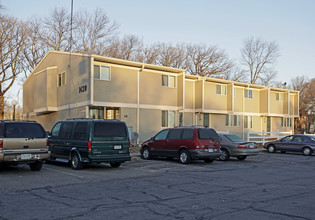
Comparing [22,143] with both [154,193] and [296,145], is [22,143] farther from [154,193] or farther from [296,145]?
[296,145]

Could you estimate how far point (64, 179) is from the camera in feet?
38.5

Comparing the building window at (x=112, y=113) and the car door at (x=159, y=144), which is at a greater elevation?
the building window at (x=112, y=113)

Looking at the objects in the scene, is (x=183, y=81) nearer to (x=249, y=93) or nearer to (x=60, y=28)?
(x=249, y=93)

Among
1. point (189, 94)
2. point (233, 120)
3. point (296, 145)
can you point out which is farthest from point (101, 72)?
point (233, 120)

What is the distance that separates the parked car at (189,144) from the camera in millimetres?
16281

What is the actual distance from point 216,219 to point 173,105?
22599mm

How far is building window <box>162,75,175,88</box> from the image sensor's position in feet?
95.1

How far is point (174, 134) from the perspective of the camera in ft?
57.2

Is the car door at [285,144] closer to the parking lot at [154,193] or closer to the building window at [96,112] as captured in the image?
the parking lot at [154,193]

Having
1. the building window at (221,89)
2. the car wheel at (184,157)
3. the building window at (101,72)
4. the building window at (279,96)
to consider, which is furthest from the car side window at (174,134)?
the building window at (279,96)

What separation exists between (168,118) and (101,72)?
6.97m

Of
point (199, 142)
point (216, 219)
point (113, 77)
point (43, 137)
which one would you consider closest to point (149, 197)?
point (216, 219)

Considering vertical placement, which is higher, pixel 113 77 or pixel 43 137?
pixel 113 77

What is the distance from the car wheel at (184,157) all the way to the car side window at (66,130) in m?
5.22
